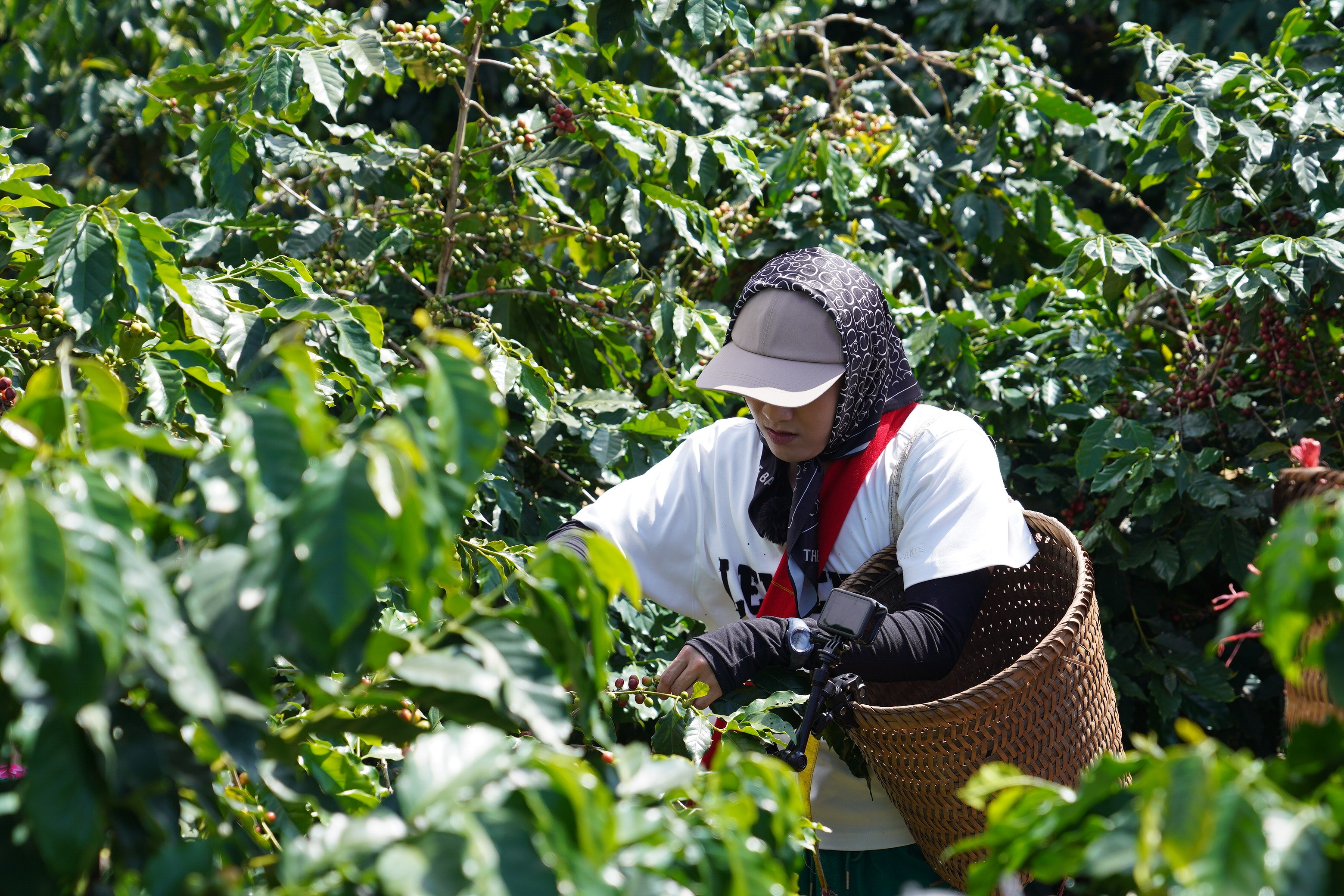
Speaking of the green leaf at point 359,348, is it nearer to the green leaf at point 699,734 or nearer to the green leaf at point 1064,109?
the green leaf at point 699,734

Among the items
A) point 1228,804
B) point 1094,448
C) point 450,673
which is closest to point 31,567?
point 450,673

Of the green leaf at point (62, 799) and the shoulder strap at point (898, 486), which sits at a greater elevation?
the green leaf at point (62, 799)

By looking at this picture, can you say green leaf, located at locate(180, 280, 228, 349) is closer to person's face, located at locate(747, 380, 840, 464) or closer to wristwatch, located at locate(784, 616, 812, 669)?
person's face, located at locate(747, 380, 840, 464)

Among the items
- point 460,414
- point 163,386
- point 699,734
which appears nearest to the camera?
point 460,414

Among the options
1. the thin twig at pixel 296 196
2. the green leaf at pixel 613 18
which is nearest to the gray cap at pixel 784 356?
the green leaf at pixel 613 18

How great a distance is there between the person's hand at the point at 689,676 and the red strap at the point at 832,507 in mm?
257

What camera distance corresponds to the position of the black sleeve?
1586mm

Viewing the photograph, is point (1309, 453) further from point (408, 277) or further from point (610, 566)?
point (408, 277)

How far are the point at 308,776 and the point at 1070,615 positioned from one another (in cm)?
101

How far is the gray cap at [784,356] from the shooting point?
1790 mm

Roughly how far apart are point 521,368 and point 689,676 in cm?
86

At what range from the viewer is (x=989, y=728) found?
61.1 inches

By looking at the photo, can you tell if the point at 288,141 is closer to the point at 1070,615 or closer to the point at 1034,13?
the point at 1070,615

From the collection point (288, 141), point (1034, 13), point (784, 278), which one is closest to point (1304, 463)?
point (784, 278)
